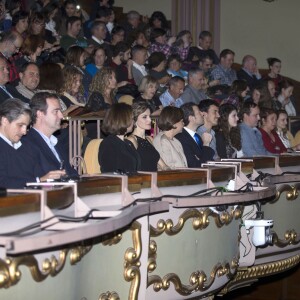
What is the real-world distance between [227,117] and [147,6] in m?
6.29

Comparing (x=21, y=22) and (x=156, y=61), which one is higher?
(x=21, y=22)

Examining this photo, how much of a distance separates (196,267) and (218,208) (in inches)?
15.4

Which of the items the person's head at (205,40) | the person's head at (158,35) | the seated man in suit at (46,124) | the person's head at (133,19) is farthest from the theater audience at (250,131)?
the person's head at (133,19)

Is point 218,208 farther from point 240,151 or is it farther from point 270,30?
point 270,30

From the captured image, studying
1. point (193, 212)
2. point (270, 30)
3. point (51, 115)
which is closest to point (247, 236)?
point (193, 212)

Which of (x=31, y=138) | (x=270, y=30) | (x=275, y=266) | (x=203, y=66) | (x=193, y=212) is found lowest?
(x=275, y=266)

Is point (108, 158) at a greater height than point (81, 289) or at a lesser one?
greater

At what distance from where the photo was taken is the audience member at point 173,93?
791 centimetres

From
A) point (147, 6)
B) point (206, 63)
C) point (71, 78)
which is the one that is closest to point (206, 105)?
point (71, 78)

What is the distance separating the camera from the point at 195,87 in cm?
843

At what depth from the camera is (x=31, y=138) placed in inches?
178

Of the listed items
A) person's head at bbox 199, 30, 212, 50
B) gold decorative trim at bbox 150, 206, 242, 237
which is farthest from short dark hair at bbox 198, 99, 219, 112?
person's head at bbox 199, 30, 212, 50

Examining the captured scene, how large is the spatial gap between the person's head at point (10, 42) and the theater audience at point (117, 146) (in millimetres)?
1669

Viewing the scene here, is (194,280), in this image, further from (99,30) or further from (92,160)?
(99,30)
